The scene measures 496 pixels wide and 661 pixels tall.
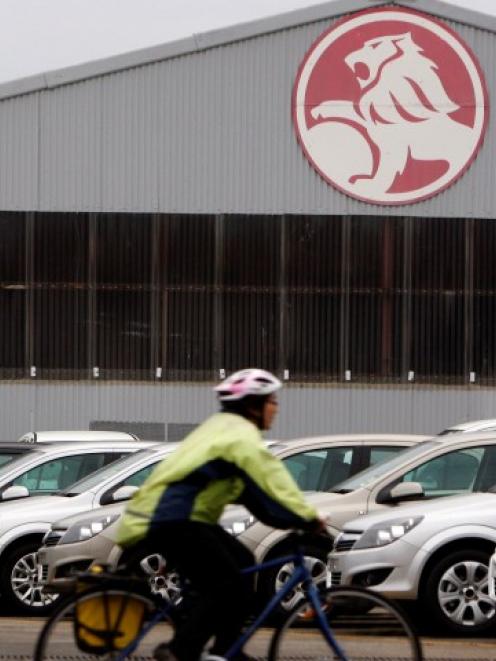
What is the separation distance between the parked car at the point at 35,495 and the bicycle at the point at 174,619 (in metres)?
7.91

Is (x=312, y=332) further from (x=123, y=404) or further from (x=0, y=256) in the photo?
(x=0, y=256)

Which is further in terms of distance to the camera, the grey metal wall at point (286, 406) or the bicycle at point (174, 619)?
the grey metal wall at point (286, 406)

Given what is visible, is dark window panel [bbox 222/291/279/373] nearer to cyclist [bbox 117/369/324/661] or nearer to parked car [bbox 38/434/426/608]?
parked car [bbox 38/434/426/608]

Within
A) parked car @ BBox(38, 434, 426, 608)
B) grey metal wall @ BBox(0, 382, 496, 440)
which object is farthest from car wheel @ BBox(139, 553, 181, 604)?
grey metal wall @ BBox(0, 382, 496, 440)

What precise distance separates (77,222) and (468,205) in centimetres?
795

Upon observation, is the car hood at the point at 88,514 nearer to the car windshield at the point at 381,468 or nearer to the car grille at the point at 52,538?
the car grille at the point at 52,538

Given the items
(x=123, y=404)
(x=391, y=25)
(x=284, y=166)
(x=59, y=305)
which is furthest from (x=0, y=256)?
(x=391, y=25)

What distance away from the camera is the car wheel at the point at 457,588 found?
12289mm

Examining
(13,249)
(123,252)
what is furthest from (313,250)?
(13,249)

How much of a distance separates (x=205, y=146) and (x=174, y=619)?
1112 inches

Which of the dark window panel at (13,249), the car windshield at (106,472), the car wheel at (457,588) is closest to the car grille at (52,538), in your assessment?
the car windshield at (106,472)

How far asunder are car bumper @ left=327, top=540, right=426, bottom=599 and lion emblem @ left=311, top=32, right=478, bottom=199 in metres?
22.9

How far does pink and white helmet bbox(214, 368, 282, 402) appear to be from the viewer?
24.5 ft

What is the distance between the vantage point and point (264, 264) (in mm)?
35375
